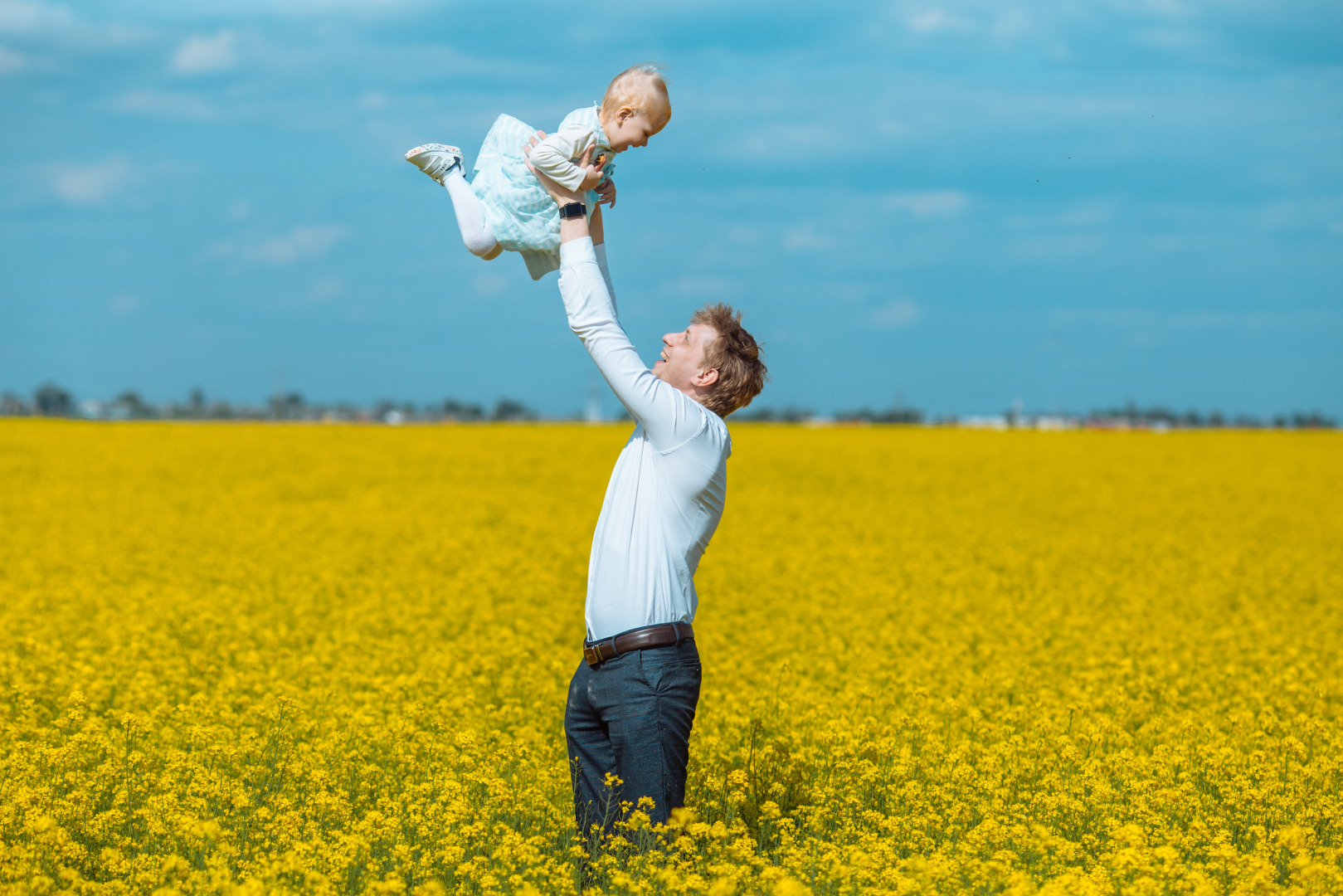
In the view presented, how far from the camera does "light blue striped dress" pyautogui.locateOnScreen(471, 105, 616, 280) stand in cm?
391

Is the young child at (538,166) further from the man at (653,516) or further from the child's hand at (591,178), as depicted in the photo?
the man at (653,516)

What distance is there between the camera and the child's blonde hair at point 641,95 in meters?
3.79

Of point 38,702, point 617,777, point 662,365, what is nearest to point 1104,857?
point 617,777

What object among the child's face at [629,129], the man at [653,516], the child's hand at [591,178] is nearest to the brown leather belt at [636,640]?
the man at [653,516]

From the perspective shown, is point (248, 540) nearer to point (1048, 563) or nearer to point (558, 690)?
point (558, 690)

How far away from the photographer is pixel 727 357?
13.7 ft

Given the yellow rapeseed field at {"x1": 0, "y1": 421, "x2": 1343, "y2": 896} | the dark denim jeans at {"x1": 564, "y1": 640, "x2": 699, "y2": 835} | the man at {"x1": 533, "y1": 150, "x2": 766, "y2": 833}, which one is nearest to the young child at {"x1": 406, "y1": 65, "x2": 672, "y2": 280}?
the man at {"x1": 533, "y1": 150, "x2": 766, "y2": 833}

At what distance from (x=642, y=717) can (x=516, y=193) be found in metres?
1.84

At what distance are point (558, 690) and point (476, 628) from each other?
2831 mm

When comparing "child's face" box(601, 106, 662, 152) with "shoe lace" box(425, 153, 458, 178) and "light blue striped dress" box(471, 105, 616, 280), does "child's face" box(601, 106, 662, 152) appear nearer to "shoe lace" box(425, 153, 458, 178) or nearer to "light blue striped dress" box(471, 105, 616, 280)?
"light blue striped dress" box(471, 105, 616, 280)

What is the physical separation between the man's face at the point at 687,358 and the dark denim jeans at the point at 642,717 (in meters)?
0.94

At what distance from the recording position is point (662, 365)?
4.29 meters

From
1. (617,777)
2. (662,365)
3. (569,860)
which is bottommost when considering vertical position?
(569,860)

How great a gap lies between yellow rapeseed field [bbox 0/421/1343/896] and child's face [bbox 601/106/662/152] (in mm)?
2330
